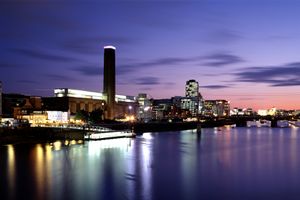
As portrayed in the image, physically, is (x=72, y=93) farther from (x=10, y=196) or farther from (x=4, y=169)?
(x=10, y=196)

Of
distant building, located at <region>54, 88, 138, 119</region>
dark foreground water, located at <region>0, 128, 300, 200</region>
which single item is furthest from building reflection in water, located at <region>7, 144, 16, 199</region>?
distant building, located at <region>54, 88, 138, 119</region>

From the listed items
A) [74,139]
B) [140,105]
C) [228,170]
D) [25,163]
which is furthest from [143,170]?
[140,105]

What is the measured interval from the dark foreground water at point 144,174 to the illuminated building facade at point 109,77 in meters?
73.5

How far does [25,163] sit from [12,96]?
74.3 metres

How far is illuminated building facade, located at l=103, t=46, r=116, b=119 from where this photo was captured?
406 feet

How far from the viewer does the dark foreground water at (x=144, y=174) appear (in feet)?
91.3

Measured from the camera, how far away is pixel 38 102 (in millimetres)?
107125

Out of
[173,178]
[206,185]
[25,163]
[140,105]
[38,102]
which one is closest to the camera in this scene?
[206,185]

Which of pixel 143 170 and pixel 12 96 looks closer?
pixel 143 170

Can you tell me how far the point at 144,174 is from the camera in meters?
35.1

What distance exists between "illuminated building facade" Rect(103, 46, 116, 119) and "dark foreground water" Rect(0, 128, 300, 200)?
7346cm

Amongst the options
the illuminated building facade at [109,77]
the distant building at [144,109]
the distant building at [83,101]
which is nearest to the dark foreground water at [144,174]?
the distant building at [83,101]

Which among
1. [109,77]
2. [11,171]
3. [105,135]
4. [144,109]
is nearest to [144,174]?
[11,171]

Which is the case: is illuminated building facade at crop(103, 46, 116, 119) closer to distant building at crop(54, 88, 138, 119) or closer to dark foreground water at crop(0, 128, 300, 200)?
distant building at crop(54, 88, 138, 119)
